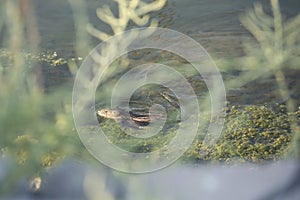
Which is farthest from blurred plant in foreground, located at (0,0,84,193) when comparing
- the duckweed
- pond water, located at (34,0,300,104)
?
pond water, located at (34,0,300,104)

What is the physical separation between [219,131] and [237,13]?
0.85 m

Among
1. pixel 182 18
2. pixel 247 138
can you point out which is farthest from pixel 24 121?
pixel 182 18

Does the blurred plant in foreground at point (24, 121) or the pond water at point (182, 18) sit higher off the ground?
Answer: the pond water at point (182, 18)

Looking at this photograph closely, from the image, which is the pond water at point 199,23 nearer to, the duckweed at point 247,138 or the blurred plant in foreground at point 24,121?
the duckweed at point 247,138

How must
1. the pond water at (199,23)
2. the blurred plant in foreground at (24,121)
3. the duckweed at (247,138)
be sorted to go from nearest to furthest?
the blurred plant in foreground at (24,121)
the duckweed at (247,138)
the pond water at (199,23)

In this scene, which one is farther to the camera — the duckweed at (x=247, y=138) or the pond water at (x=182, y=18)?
the pond water at (x=182, y=18)

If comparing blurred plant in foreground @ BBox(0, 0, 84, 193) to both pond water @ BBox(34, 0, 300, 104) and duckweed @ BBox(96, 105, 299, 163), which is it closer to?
duckweed @ BBox(96, 105, 299, 163)

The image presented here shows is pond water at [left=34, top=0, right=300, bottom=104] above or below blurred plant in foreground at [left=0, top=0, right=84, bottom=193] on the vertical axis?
above

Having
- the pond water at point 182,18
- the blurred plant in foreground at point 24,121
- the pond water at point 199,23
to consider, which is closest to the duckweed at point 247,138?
the pond water at point 199,23

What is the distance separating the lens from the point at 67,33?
2.38 metres

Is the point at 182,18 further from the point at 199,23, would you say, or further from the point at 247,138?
the point at 247,138

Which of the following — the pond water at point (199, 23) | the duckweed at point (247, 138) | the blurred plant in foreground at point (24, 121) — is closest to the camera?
the blurred plant in foreground at point (24, 121)

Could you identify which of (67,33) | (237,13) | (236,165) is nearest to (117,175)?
(236,165)

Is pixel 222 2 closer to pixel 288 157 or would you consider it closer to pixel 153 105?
pixel 153 105
